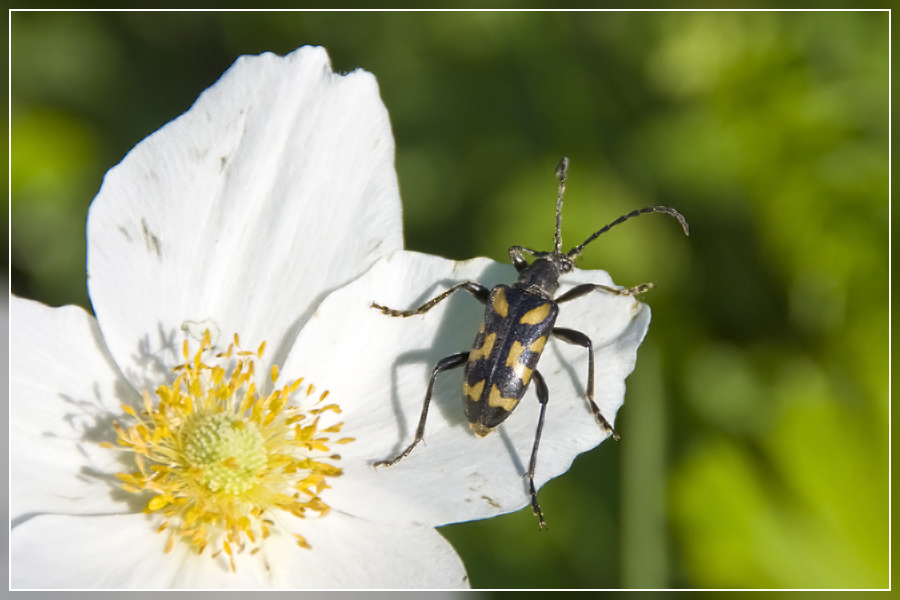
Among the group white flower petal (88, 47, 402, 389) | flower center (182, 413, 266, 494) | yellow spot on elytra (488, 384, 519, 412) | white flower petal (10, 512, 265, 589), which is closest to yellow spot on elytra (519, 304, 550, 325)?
yellow spot on elytra (488, 384, 519, 412)

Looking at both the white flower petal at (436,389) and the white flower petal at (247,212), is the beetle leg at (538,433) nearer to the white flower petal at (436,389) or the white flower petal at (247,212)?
the white flower petal at (436,389)

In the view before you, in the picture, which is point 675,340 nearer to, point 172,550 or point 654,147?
point 654,147

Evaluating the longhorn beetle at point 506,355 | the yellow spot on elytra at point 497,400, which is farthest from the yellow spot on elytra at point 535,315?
the yellow spot on elytra at point 497,400

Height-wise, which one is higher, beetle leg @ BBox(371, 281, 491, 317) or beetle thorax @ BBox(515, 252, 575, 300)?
beetle thorax @ BBox(515, 252, 575, 300)

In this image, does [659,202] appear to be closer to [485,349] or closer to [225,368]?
[485,349]

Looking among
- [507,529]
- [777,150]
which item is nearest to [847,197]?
[777,150]

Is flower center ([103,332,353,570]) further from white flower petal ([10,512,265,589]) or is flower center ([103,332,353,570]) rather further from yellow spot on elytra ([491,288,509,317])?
yellow spot on elytra ([491,288,509,317])

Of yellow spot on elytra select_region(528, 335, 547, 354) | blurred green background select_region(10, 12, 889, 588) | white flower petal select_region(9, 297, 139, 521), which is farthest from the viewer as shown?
blurred green background select_region(10, 12, 889, 588)
